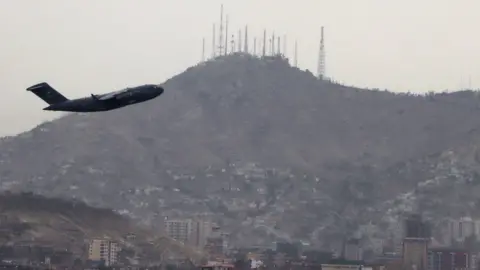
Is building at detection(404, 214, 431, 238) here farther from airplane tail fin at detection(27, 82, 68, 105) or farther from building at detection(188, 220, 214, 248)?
airplane tail fin at detection(27, 82, 68, 105)

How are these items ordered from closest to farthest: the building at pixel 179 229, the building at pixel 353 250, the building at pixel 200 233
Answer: the building at pixel 200 233
the building at pixel 179 229
the building at pixel 353 250

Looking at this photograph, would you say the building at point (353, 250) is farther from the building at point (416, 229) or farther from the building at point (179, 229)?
the building at point (179, 229)

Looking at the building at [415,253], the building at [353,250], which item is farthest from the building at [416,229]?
the building at [415,253]

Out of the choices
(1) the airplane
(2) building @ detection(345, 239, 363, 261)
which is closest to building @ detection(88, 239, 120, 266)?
(2) building @ detection(345, 239, 363, 261)

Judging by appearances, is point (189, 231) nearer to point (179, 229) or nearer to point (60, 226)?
point (179, 229)

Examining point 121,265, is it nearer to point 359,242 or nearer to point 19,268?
point 19,268

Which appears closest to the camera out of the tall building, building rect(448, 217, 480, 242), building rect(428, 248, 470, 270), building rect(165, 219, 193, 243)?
building rect(428, 248, 470, 270)
